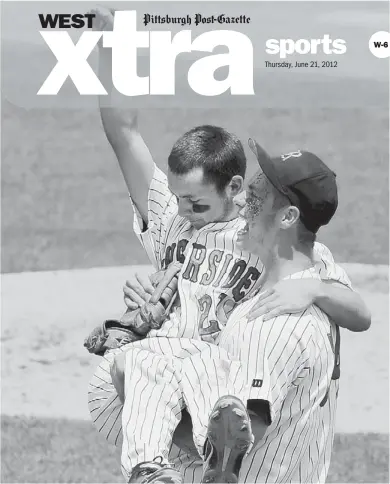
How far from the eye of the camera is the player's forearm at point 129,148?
11.5 feet

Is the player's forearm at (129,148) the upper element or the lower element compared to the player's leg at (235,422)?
upper

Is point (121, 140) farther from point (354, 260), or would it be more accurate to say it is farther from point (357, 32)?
point (357, 32)

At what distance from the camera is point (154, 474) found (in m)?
2.64

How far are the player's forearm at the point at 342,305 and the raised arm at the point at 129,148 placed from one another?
754 millimetres

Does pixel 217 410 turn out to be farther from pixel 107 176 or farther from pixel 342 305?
pixel 107 176

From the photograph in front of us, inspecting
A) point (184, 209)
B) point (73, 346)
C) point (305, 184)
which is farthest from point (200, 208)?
point (73, 346)

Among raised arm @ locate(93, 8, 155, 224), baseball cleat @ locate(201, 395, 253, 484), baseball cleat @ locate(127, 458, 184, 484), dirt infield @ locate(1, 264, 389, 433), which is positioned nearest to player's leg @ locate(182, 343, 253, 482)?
baseball cleat @ locate(201, 395, 253, 484)

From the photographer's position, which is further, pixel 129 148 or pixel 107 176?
pixel 107 176

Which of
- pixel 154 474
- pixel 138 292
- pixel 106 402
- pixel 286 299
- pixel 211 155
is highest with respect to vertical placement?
pixel 211 155

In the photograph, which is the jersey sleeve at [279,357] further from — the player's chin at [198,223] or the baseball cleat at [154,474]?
the player's chin at [198,223]

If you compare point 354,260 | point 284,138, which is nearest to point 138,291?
point 354,260

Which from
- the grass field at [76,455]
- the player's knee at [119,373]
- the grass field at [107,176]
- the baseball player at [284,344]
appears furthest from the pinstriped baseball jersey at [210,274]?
the grass field at [107,176]

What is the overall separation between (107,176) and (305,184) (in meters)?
9.87

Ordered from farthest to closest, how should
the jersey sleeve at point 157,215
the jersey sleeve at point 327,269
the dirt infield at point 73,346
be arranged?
the dirt infield at point 73,346 → the jersey sleeve at point 157,215 → the jersey sleeve at point 327,269
